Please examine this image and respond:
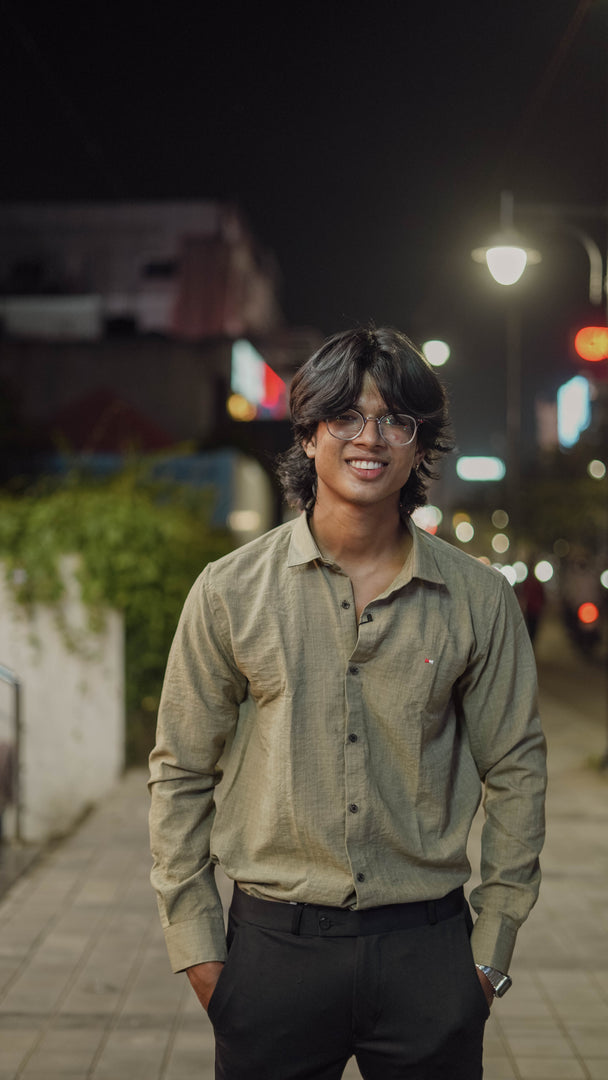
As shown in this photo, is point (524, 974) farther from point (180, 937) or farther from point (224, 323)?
point (224, 323)

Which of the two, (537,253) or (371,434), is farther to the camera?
(537,253)

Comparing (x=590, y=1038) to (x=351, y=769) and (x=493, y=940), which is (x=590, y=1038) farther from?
(x=351, y=769)

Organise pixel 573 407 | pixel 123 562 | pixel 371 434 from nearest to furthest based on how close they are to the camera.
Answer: pixel 371 434
pixel 123 562
pixel 573 407

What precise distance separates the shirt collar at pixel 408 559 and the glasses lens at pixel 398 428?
7.6 inches

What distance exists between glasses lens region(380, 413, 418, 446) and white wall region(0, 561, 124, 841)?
7105 mm

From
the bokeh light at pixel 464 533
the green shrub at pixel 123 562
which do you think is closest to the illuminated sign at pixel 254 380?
the green shrub at pixel 123 562

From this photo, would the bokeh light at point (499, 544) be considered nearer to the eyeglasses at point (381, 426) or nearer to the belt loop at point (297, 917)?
the eyeglasses at point (381, 426)

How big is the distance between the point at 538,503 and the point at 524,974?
22.9 metres

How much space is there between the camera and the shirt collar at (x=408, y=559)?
215 cm

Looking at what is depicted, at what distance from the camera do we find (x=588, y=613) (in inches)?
793

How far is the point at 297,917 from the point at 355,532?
72cm

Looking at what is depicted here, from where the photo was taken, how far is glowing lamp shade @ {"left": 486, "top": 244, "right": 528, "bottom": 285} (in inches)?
408

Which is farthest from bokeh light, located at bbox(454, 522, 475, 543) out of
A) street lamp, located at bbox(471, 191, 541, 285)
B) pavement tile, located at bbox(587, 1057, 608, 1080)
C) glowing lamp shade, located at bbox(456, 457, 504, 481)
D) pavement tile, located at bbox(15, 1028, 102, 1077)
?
pavement tile, located at bbox(15, 1028, 102, 1077)

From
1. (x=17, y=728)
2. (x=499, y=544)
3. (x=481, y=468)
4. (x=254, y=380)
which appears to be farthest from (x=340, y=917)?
(x=499, y=544)
